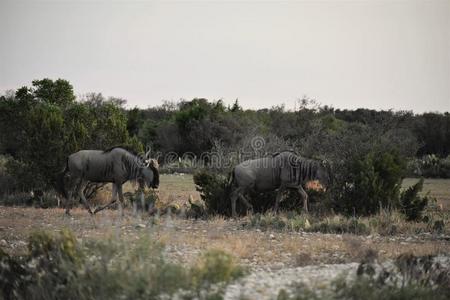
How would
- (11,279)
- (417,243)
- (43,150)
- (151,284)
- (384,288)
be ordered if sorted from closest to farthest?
1. (151,284)
2. (384,288)
3. (11,279)
4. (417,243)
5. (43,150)

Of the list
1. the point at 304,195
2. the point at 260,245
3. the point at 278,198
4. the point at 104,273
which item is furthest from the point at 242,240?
the point at 104,273

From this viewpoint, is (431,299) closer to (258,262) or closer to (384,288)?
(384,288)


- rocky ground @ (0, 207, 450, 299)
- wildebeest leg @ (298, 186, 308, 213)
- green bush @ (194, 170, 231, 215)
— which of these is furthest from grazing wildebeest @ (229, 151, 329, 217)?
rocky ground @ (0, 207, 450, 299)

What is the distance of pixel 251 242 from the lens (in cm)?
1105

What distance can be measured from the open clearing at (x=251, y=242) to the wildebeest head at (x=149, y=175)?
118 centimetres

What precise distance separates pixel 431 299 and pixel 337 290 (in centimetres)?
136

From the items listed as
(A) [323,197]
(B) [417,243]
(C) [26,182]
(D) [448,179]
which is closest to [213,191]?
(A) [323,197]

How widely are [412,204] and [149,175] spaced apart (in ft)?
22.7

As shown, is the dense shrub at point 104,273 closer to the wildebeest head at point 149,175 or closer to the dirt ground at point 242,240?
the dirt ground at point 242,240

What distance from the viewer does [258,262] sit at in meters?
9.60

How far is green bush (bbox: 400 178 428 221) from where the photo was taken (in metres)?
15.1

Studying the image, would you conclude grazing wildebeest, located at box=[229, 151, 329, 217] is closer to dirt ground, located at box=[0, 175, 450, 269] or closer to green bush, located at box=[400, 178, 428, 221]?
dirt ground, located at box=[0, 175, 450, 269]

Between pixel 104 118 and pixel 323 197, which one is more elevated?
pixel 104 118

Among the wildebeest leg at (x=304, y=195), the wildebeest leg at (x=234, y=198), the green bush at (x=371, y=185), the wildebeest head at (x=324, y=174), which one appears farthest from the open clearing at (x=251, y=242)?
the green bush at (x=371, y=185)
